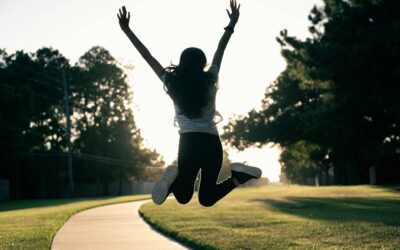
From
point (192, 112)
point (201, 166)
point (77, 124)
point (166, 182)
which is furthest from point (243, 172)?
point (77, 124)

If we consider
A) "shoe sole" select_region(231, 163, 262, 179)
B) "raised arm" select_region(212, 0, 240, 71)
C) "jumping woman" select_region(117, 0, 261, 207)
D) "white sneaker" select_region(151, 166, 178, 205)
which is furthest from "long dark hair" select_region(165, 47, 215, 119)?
"shoe sole" select_region(231, 163, 262, 179)

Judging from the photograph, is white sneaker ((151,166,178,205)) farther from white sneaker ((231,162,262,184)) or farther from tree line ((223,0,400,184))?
tree line ((223,0,400,184))

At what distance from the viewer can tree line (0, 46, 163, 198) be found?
2157 inches

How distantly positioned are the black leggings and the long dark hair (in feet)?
0.74

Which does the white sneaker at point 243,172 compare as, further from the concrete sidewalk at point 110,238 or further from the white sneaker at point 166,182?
the concrete sidewalk at point 110,238

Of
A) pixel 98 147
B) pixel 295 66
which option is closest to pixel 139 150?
pixel 98 147

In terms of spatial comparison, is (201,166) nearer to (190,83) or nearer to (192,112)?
(192,112)

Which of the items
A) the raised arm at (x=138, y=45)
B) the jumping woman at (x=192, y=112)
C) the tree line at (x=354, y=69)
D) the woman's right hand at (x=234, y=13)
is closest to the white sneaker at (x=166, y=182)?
the jumping woman at (x=192, y=112)

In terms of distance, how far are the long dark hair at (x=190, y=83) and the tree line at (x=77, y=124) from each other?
160 ft

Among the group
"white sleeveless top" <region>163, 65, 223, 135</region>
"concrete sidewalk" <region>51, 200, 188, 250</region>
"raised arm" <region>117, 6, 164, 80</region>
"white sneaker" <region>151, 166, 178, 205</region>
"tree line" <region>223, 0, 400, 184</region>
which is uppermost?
"tree line" <region>223, 0, 400, 184</region>

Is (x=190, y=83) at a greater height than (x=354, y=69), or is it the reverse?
(x=354, y=69)

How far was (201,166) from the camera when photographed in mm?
4516

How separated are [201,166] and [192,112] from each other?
1.73ft

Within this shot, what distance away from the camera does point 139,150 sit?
2479 inches
